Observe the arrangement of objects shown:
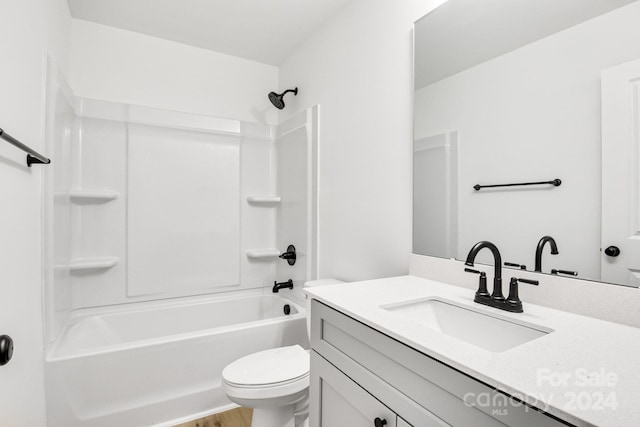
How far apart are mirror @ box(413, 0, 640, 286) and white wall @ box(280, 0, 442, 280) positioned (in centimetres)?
10

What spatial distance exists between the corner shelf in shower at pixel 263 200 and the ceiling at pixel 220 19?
4.04ft

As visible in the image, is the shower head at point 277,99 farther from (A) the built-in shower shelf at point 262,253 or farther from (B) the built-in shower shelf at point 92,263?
(B) the built-in shower shelf at point 92,263

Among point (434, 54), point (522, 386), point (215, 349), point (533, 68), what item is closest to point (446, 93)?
point (434, 54)

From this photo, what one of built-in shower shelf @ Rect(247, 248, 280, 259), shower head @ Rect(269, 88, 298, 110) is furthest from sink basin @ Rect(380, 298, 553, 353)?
shower head @ Rect(269, 88, 298, 110)

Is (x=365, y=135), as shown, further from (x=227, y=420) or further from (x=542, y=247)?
(x=227, y=420)

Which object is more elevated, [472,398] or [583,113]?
[583,113]

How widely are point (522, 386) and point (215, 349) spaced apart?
170 centimetres

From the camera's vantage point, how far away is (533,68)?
102cm

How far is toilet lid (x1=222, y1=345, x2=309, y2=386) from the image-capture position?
135 cm

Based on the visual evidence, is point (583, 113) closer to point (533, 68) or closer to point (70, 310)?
point (533, 68)

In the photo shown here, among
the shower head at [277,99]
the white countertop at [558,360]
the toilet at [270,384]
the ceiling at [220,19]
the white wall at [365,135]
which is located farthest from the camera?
the shower head at [277,99]

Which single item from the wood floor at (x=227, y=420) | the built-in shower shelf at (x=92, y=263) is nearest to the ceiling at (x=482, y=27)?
the wood floor at (x=227, y=420)

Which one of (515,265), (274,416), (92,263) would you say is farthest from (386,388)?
(92,263)

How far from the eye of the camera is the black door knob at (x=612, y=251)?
847mm
